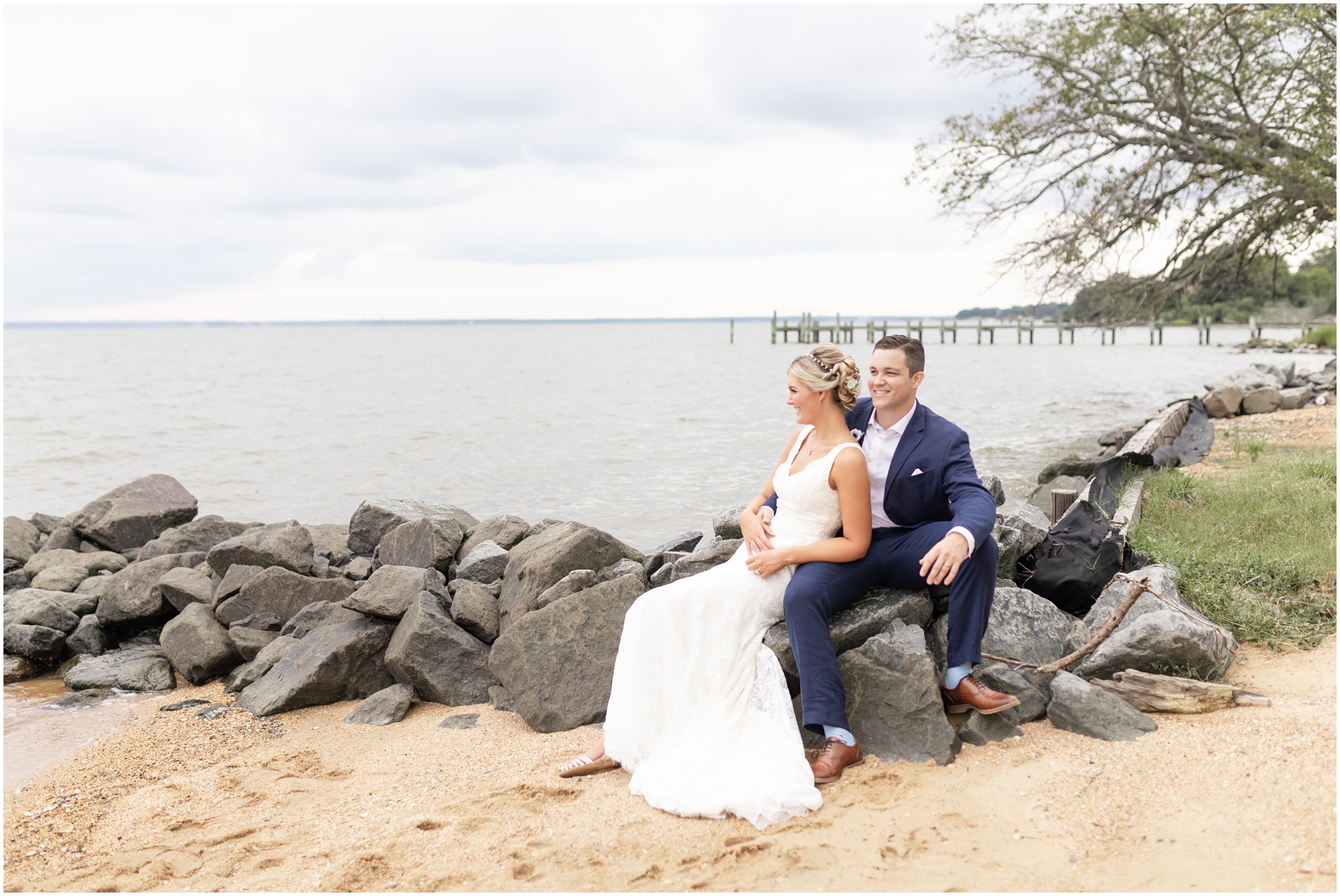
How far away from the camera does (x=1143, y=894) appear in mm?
3148

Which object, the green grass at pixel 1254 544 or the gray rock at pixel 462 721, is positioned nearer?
the green grass at pixel 1254 544

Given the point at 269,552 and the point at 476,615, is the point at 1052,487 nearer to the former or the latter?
the point at 476,615

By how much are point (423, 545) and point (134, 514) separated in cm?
497

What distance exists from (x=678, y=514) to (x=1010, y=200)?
8.01m

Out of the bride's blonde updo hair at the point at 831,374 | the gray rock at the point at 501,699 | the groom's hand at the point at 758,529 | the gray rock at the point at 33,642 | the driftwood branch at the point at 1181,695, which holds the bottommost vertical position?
the gray rock at the point at 33,642

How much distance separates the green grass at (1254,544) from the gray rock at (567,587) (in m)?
3.79

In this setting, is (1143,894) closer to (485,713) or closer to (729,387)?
(485,713)

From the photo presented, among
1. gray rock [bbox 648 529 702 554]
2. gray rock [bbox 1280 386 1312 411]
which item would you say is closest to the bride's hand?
gray rock [bbox 648 529 702 554]

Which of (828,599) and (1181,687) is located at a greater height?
(828,599)

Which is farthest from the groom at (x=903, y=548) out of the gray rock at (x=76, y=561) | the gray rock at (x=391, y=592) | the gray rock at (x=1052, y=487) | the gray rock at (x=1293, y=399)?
the gray rock at (x=1293, y=399)

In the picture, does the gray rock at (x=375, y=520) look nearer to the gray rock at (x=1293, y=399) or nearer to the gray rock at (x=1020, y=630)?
the gray rock at (x=1020, y=630)

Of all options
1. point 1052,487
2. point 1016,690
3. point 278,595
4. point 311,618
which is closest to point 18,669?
point 278,595

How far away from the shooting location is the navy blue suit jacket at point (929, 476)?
4559mm

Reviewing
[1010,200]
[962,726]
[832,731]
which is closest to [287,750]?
[832,731]
